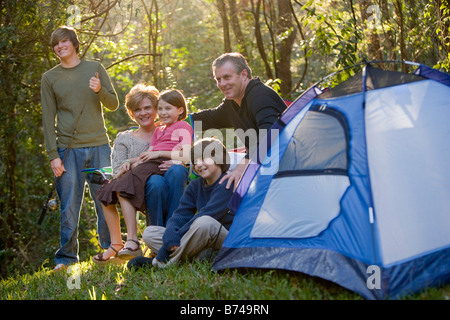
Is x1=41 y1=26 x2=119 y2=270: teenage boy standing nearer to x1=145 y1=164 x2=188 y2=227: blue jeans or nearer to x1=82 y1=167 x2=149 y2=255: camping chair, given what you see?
x1=82 y1=167 x2=149 y2=255: camping chair

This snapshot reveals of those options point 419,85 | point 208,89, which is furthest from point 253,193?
point 208,89

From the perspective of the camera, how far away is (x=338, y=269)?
2.79 metres

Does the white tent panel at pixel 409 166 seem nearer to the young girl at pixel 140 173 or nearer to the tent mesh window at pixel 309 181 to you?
the tent mesh window at pixel 309 181

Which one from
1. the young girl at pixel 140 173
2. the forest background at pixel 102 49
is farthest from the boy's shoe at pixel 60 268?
the forest background at pixel 102 49

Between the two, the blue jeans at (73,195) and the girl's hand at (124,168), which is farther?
the blue jeans at (73,195)

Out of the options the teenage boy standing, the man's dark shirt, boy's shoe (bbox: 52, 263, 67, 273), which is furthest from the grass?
the man's dark shirt

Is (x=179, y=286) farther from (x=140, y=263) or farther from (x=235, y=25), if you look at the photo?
(x=235, y=25)

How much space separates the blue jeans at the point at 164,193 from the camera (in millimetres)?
4090

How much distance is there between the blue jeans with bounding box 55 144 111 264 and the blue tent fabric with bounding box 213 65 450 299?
1684 millimetres

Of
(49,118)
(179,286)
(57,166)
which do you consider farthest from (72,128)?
(179,286)

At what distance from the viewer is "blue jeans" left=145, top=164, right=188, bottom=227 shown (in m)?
4.09

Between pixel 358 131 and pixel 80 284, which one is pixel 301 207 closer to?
pixel 358 131

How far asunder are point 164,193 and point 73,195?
96 centimetres

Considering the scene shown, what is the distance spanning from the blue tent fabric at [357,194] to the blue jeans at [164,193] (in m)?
0.86
